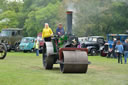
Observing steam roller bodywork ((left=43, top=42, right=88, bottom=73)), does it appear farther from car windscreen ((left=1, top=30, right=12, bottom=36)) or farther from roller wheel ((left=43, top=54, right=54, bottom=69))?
car windscreen ((left=1, top=30, right=12, bottom=36))

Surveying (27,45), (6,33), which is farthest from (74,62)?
(6,33)

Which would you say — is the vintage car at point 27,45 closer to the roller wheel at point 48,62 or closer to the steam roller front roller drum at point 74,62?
the roller wheel at point 48,62

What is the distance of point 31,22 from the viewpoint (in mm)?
60312

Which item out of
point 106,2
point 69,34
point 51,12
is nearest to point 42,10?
point 51,12

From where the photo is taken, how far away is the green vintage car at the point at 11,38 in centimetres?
3856

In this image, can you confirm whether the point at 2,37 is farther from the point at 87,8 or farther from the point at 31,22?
the point at 31,22

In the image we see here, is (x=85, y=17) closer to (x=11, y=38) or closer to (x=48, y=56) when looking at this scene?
(x=11, y=38)

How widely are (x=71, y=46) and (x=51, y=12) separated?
44394 mm

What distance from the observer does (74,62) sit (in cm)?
1332

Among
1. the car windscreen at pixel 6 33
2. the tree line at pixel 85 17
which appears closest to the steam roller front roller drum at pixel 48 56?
the tree line at pixel 85 17

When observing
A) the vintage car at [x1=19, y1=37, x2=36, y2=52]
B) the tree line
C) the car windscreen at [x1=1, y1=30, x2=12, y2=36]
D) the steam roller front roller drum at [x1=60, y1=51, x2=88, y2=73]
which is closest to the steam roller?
the steam roller front roller drum at [x1=60, y1=51, x2=88, y2=73]

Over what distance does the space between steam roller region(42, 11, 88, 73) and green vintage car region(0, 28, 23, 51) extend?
23341 millimetres

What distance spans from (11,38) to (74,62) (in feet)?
87.2

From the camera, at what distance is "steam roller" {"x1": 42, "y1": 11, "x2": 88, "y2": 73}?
43.9 feet
